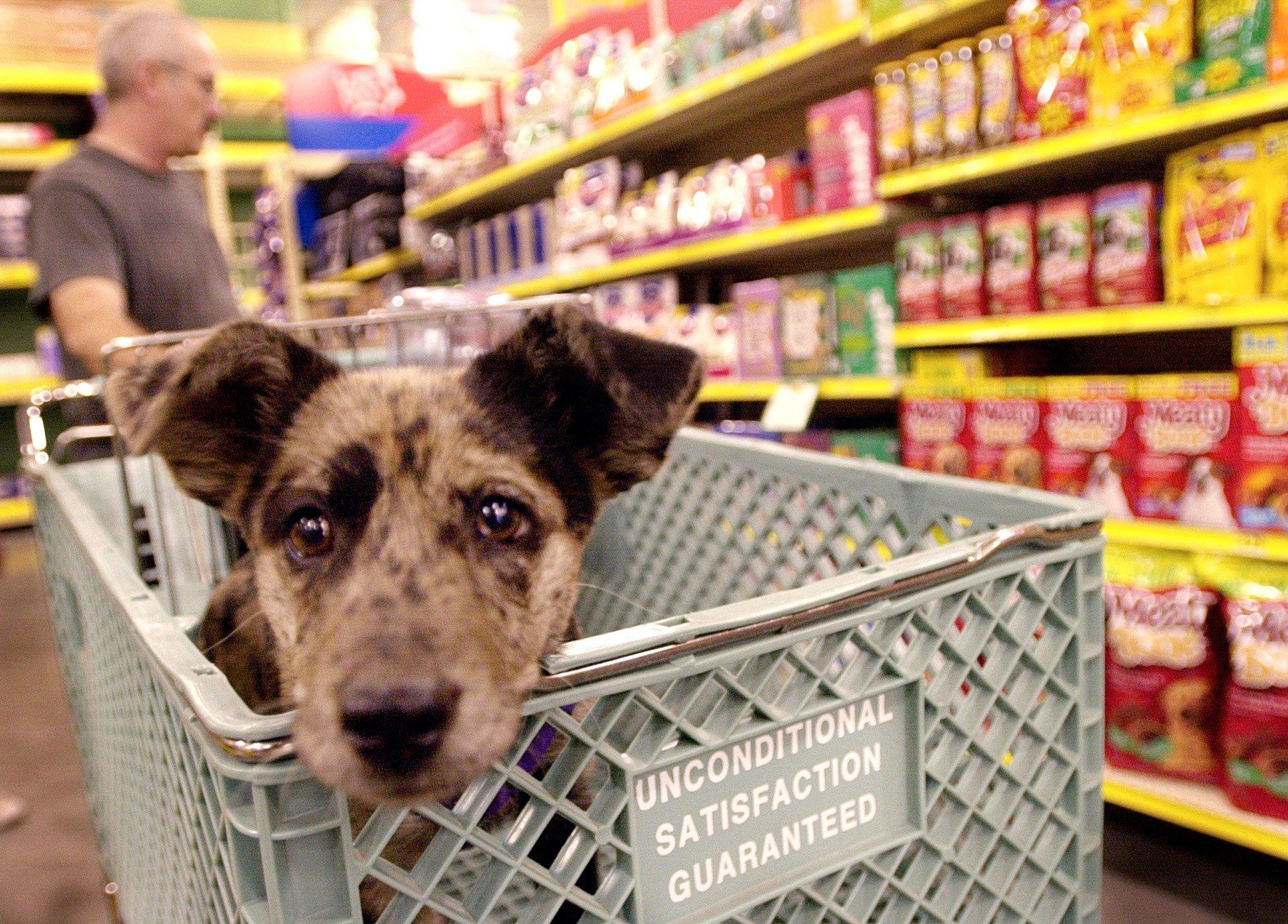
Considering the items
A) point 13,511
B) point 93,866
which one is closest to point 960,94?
point 93,866

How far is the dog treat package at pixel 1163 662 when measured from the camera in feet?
6.38

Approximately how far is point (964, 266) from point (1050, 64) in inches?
19.1

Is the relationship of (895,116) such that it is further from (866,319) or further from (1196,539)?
(1196,539)

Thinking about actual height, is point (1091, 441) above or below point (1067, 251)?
below

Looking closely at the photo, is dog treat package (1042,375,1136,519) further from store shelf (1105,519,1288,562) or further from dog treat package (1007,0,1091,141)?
dog treat package (1007,0,1091,141)

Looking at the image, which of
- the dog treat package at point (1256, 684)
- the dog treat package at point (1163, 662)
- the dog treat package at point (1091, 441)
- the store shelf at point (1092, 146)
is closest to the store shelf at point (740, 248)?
the store shelf at point (1092, 146)

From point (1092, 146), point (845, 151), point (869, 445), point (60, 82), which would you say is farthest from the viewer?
point (60, 82)

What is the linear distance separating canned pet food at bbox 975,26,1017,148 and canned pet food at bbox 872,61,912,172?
0.20m

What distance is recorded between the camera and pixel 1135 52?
189cm

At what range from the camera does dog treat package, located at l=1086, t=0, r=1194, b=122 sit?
6.02 ft

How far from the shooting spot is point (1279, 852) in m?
1.83

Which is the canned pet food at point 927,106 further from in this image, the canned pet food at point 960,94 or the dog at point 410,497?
the dog at point 410,497

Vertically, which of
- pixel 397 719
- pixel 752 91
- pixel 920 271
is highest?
pixel 752 91

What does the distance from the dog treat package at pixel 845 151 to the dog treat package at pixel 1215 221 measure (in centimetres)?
81
